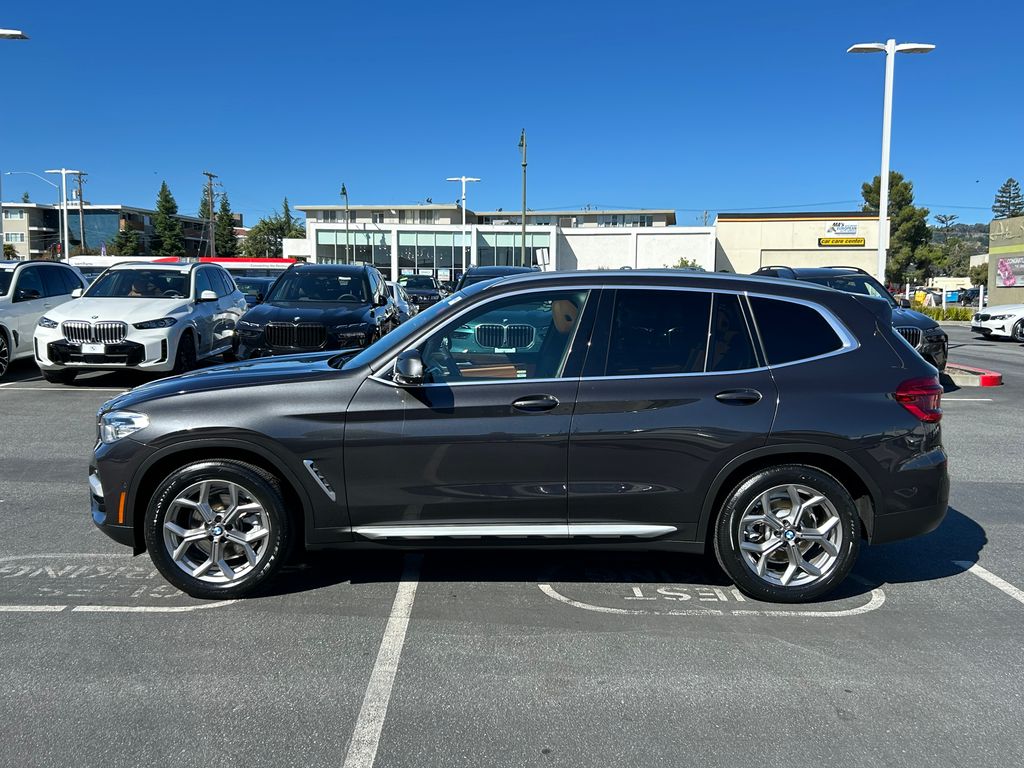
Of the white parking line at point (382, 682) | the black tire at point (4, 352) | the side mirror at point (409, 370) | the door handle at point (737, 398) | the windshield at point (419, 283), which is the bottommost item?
the white parking line at point (382, 682)

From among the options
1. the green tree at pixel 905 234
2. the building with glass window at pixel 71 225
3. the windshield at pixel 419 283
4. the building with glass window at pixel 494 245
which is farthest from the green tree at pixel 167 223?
the green tree at pixel 905 234

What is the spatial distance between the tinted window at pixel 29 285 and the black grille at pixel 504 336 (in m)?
11.6

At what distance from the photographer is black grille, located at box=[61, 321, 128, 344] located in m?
11.3

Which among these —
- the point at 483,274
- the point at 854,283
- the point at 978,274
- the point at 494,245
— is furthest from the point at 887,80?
the point at 978,274

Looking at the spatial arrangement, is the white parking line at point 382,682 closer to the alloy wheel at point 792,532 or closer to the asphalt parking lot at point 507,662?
the asphalt parking lot at point 507,662

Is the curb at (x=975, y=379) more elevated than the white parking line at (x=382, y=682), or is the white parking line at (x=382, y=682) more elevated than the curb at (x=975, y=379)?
the curb at (x=975, y=379)

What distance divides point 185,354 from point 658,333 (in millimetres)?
9706

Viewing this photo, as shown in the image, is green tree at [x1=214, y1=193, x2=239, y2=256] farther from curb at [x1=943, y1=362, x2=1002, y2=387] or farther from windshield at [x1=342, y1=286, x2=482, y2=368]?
windshield at [x1=342, y1=286, x2=482, y2=368]

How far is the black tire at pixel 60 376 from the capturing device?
12258 millimetres

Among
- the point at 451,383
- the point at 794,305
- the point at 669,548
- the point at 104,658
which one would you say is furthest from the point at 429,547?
the point at 794,305

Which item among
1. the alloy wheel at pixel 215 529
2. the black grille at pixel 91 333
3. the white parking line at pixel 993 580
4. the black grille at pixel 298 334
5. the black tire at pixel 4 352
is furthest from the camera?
the black tire at pixel 4 352

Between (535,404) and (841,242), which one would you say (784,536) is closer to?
(535,404)

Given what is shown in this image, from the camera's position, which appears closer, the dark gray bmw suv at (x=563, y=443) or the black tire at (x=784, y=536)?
the dark gray bmw suv at (x=563, y=443)

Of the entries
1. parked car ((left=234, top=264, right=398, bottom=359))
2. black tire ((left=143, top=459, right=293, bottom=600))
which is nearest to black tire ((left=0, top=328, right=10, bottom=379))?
parked car ((left=234, top=264, right=398, bottom=359))
